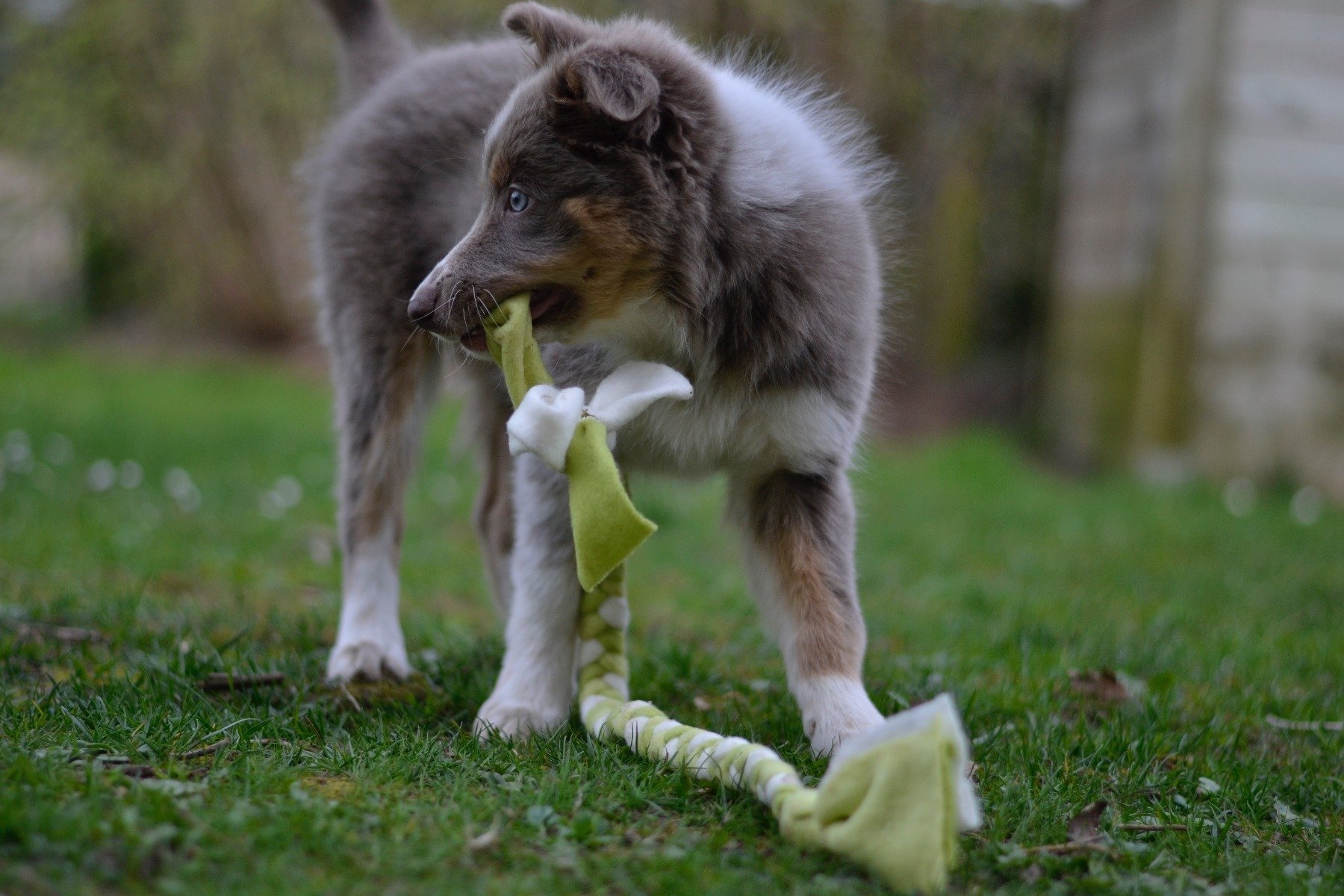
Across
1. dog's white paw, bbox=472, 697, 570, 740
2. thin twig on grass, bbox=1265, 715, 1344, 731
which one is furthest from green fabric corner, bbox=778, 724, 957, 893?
thin twig on grass, bbox=1265, 715, 1344, 731

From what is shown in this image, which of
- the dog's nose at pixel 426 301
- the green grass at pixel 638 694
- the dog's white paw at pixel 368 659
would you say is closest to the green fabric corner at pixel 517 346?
the dog's nose at pixel 426 301

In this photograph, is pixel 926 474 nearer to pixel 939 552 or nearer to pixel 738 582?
pixel 939 552

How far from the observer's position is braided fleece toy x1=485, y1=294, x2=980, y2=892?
84.4 inches

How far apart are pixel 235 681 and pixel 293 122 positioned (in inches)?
422

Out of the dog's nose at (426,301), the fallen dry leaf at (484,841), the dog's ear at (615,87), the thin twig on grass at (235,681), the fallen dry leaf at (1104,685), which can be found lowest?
the fallen dry leaf at (1104,685)

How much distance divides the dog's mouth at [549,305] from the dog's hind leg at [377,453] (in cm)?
94

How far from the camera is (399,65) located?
4.28 meters

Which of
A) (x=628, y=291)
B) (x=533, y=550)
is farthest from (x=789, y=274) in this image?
(x=533, y=550)

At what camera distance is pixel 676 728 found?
270 cm

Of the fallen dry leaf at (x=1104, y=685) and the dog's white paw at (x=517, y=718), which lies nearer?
the dog's white paw at (x=517, y=718)

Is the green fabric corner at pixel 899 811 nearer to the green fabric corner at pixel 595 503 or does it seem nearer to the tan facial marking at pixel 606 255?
the green fabric corner at pixel 595 503

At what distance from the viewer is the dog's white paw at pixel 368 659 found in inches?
134

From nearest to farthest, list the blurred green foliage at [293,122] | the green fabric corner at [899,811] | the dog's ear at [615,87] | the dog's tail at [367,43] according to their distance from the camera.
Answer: the green fabric corner at [899,811] < the dog's ear at [615,87] < the dog's tail at [367,43] < the blurred green foliage at [293,122]

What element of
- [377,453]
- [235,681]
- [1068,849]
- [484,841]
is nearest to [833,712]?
[1068,849]
